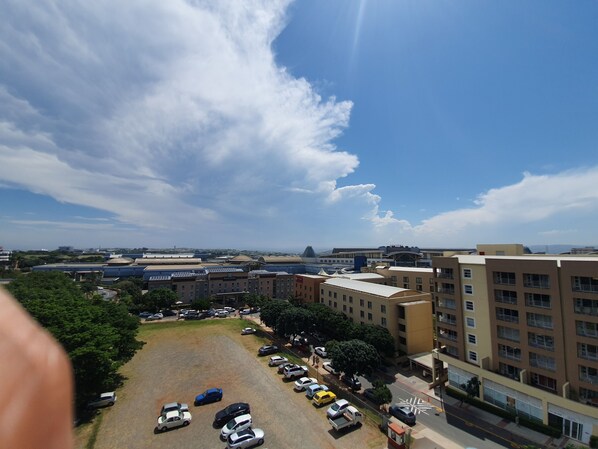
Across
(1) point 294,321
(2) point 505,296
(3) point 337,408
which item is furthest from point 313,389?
(2) point 505,296

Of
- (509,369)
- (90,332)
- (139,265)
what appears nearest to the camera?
(90,332)

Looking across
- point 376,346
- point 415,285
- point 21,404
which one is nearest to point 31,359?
point 21,404

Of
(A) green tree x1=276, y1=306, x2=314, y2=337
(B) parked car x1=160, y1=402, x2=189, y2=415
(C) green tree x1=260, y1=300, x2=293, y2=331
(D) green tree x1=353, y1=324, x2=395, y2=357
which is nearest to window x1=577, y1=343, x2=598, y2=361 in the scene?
(D) green tree x1=353, y1=324, x2=395, y2=357

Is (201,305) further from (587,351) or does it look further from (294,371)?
(587,351)

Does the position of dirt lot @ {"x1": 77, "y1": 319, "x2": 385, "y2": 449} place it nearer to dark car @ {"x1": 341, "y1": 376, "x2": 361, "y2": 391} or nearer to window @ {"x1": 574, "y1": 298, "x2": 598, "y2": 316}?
dark car @ {"x1": 341, "y1": 376, "x2": 361, "y2": 391}

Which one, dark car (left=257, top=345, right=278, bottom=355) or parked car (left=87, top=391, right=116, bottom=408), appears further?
dark car (left=257, top=345, right=278, bottom=355)

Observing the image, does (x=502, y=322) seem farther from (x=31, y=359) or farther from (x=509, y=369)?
(x=31, y=359)
